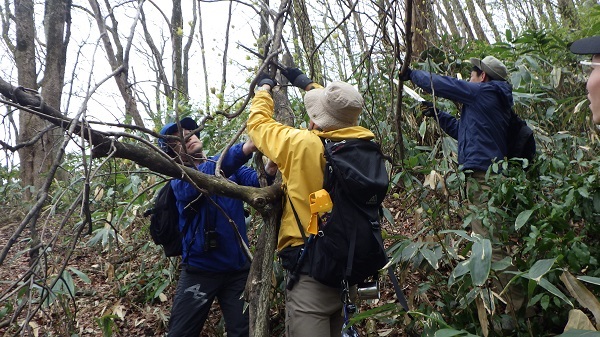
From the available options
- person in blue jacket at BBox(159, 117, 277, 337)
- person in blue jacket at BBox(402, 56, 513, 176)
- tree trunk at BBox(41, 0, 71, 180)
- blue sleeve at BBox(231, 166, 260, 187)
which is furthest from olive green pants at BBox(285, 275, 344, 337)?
tree trunk at BBox(41, 0, 71, 180)

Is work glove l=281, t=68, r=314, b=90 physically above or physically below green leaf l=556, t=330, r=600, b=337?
above

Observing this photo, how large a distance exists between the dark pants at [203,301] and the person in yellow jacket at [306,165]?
31.6 inches

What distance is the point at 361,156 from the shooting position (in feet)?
7.79

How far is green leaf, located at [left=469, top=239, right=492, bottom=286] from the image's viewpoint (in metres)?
2.14

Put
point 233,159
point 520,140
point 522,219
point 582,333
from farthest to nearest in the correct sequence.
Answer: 1. point 520,140
2. point 233,159
3. point 522,219
4. point 582,333

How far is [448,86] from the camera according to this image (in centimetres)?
377

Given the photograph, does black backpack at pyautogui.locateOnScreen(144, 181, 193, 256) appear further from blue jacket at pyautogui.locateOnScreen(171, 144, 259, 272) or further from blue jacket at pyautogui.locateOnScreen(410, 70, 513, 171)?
blue jacket at pyautogui.locateOnScreen(410, 70, 513, 171)

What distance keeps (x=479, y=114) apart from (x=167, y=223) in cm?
246

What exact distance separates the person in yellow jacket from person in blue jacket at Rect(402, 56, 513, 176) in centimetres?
144

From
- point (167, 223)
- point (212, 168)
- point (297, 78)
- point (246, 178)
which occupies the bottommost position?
point (167, 223)

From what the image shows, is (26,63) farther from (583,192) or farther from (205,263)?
(583,192)

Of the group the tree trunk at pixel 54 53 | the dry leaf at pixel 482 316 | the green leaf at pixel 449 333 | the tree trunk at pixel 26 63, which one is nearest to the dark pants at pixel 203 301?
the dry leaf at pixel 482 316

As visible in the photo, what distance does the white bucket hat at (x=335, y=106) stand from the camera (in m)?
2.45

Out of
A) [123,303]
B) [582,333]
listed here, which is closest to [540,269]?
[582,333]
